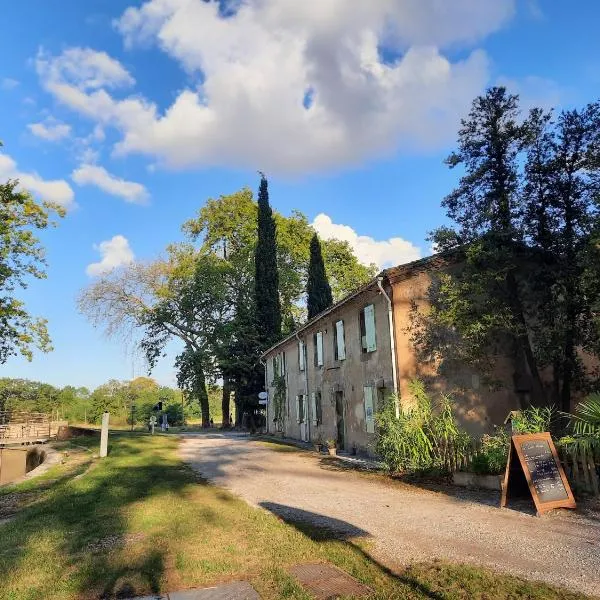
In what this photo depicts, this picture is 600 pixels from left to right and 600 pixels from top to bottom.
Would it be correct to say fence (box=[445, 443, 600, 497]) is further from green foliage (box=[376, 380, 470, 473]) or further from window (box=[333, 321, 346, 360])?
Result: window (box=[333, 321, 346, 360])

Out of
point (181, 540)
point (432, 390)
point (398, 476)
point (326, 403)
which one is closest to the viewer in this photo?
point (181, 540)

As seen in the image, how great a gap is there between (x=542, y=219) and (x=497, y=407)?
5.61 meters

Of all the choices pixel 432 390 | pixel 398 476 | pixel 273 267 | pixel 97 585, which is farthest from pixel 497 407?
pixel 273 267

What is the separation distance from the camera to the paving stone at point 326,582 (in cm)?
452

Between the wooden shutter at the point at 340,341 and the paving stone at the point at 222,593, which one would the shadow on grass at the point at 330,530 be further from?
the wooden shutter at the point at 340,341

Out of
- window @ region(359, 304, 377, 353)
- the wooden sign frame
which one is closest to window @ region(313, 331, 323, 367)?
window @ region(359, 304, 377, 353)

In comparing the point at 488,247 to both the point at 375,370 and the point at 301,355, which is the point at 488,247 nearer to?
the point at 375,370

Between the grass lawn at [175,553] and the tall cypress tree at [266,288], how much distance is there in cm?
2519

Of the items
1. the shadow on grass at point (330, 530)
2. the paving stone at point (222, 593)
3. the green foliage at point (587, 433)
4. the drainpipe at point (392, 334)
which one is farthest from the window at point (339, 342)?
the paving stone at point (222, 593)

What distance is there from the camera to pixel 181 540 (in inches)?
247

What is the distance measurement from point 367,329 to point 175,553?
11611 mm

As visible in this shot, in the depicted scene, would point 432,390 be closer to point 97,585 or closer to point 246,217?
point 97,585

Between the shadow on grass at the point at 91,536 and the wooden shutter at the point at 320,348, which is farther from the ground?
the wooden shutter at the point at 320,348

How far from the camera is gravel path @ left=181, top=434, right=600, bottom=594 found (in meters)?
5.30
